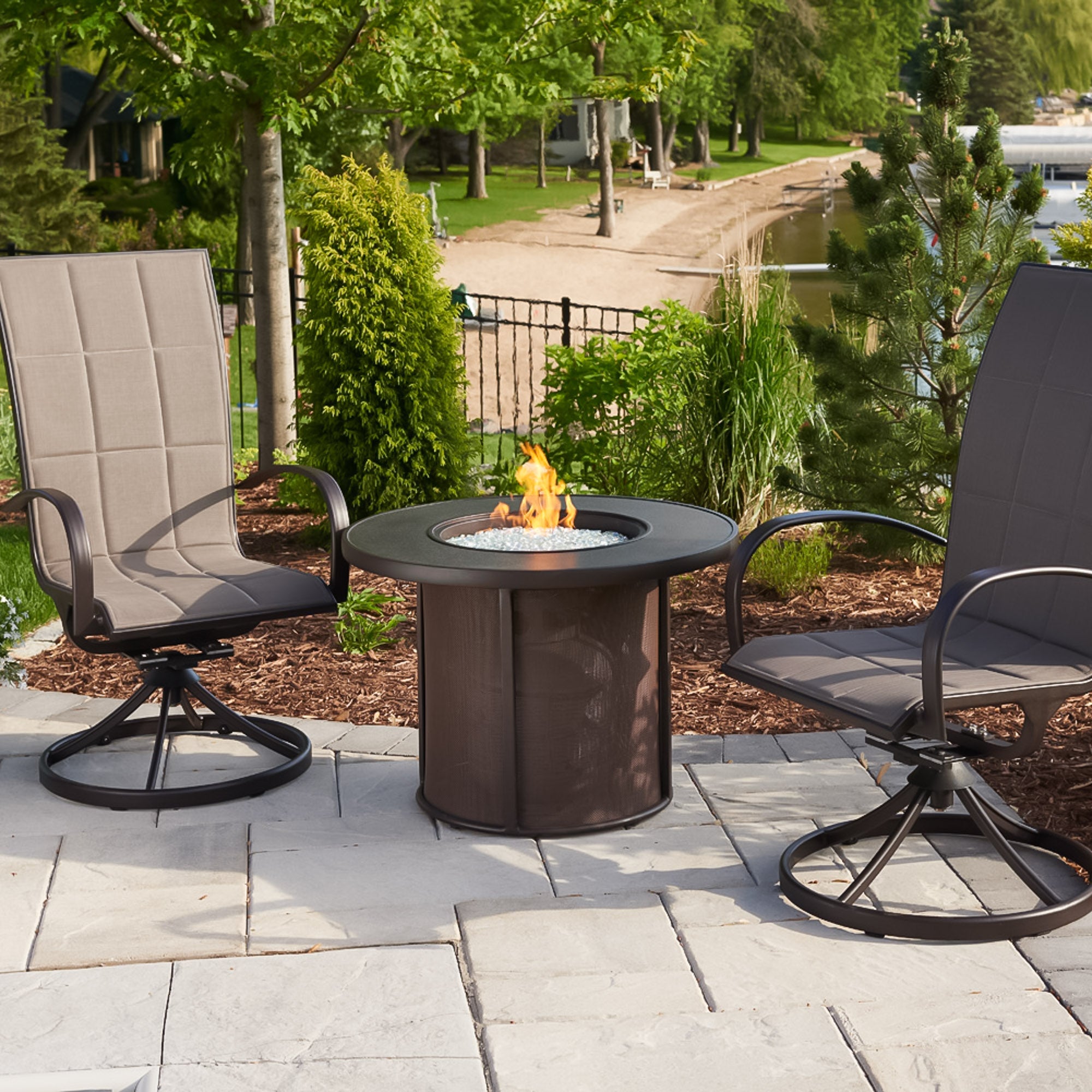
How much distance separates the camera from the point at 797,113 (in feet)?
168

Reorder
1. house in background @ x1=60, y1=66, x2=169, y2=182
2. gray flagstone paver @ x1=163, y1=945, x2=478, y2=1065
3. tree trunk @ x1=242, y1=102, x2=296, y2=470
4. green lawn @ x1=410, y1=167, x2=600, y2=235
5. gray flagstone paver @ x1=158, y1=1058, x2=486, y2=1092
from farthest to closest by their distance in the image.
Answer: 1. green lawn @ x1=410, y1=167, x2=600, y2=235
2. house in background @ x1=60, y1=66, x2=169, y2=182
3. tree trunk @ x1=242, y1=102, x2=296, y2=470
4. gray flagstone paver @ x1=163, y1=945, x2=478, y2=1065
5. gray flagstone paver @ x1=158, y1=1058, x2=486, y2=1092

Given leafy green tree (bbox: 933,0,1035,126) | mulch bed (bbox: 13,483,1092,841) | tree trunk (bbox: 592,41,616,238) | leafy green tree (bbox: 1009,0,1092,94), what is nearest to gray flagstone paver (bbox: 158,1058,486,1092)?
mulch bed (bbox: 13,483,1092,841)

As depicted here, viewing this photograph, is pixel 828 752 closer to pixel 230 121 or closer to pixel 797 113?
pixel 230 121

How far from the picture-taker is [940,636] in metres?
2.87

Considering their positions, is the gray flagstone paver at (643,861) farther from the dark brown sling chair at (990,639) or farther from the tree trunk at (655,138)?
the tree trunk at (655,138)

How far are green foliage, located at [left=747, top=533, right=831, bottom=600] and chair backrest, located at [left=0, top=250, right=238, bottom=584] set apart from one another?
2.27 m

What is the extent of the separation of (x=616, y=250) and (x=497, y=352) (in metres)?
22.2

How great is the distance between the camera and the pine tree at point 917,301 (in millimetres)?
5602

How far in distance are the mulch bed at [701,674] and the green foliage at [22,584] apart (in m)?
0.31

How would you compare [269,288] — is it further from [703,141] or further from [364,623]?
[703,141]

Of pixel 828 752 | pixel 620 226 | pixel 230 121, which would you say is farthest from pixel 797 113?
pixel 828 752

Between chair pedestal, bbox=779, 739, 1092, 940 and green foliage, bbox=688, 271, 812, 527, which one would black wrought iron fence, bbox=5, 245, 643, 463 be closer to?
green foliage, bbox=688, 271, 812, 527

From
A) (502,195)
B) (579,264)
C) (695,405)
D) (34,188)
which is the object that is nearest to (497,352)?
(695,405)

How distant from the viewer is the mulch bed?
162 inches
